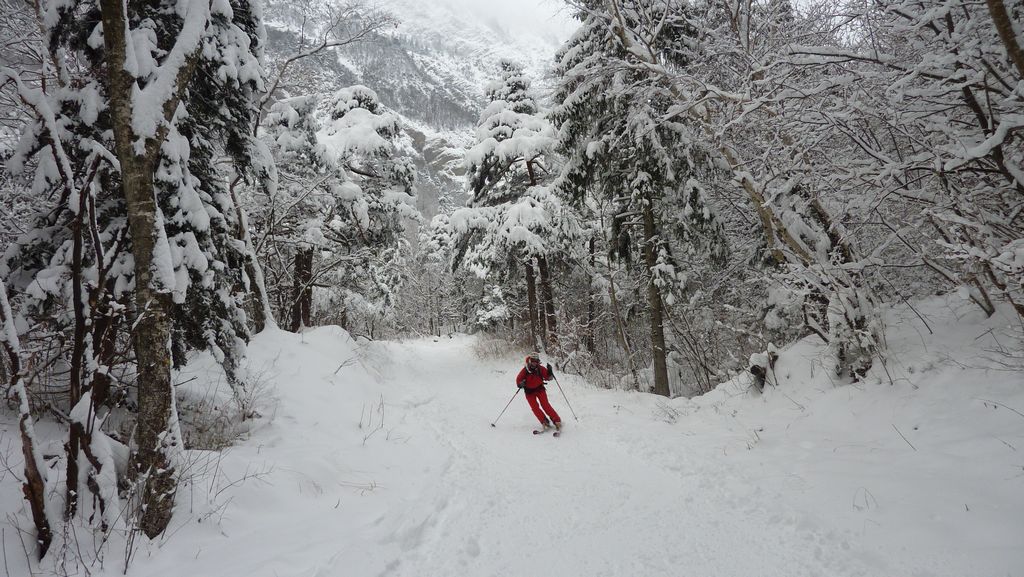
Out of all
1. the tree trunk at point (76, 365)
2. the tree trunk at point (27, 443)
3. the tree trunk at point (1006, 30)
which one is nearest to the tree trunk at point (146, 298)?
the tree trunk at point (76, 365)

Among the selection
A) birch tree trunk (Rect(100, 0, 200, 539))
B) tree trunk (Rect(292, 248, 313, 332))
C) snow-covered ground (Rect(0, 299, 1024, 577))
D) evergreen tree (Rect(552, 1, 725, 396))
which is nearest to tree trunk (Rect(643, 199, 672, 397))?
evergreen tree (Rect(552, 1, 725, 396))

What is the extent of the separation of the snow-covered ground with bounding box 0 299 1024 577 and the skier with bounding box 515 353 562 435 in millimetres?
Result: 401

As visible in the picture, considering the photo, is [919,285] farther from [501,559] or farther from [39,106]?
[39,106]

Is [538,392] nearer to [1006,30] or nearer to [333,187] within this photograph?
[1006,30]

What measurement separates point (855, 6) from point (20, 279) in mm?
8442

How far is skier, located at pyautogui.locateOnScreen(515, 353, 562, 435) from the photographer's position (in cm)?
729

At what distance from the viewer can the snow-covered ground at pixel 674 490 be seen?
296cm

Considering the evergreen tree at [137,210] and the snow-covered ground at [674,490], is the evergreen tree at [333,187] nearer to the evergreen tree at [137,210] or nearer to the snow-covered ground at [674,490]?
the evergreen tree at [137,210]

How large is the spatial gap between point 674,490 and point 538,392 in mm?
3426

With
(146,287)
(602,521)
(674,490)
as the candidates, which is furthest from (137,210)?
(674,490)

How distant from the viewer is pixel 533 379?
769 cm

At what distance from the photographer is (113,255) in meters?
3.30

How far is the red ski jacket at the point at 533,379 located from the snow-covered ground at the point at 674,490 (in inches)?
37.4

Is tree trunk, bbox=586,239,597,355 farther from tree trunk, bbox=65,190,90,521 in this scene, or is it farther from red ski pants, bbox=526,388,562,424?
tree trunk, bbox=65,190,90,521
